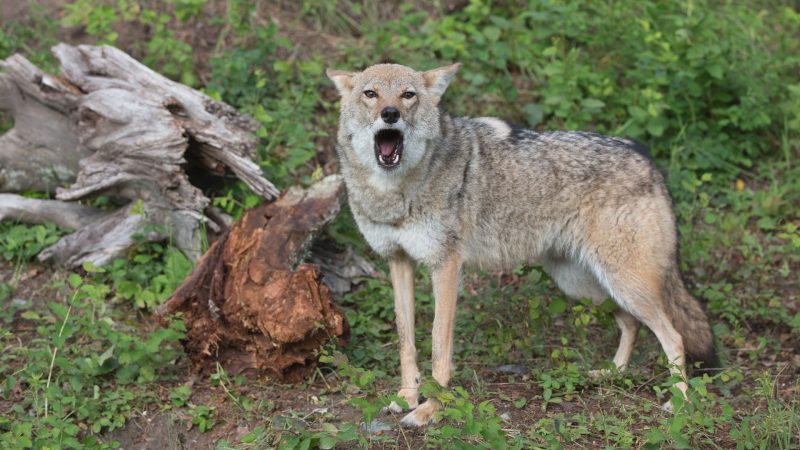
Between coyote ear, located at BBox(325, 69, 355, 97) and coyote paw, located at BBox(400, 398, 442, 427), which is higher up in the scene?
coyote ear, located at BBox(325, 69, 355, 97)

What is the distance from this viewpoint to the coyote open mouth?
588cm

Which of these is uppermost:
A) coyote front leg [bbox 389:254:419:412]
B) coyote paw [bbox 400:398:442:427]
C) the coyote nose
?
the coyote nose

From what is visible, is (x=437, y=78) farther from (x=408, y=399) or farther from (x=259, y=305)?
(x=408, y=399)

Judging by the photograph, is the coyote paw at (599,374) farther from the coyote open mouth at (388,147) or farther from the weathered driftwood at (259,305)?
the coyote open mouth at (388,147)

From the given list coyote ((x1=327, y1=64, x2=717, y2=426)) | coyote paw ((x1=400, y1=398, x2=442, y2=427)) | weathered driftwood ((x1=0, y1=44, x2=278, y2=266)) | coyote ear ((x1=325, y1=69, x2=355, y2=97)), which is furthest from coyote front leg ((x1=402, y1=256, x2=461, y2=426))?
weathered driftwood ((x1=0, y1=44, x2=278, y2=266))

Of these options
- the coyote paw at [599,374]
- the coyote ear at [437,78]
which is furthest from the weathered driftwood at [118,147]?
the coyote paw at [599,374]

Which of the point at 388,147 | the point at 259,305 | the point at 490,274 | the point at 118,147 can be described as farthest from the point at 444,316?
the point at 118,147

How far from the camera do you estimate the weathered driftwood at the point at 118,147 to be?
289 inches

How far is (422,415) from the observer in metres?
5.77

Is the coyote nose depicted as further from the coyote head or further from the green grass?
the green grass

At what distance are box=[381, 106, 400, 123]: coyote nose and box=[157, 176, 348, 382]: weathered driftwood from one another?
122cm

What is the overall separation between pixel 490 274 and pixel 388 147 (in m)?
2.66

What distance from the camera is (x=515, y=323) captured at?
7043 millimetres

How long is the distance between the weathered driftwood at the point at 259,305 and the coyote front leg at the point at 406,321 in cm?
43
